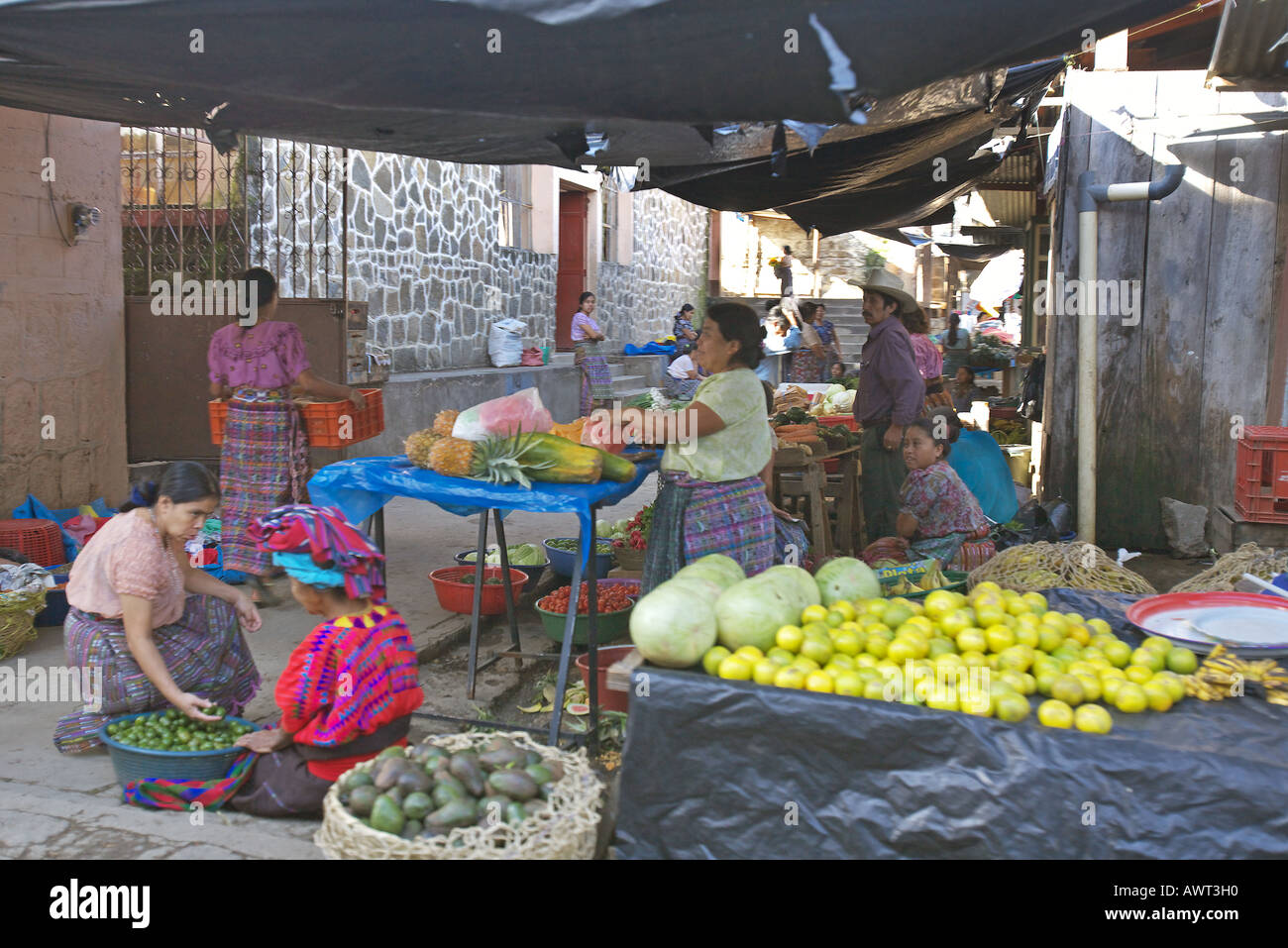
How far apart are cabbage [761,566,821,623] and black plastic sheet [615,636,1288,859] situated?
491 millimetres

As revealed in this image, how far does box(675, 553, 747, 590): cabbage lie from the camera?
3.32 metres

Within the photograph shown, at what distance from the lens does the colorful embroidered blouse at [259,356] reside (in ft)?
19.1

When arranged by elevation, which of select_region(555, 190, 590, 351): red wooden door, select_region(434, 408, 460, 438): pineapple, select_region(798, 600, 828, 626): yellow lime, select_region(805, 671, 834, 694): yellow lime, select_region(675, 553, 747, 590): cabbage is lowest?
select_region(805, 671, 834, 694): yellow lime

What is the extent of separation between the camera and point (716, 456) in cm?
420

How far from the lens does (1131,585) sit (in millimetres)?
4922

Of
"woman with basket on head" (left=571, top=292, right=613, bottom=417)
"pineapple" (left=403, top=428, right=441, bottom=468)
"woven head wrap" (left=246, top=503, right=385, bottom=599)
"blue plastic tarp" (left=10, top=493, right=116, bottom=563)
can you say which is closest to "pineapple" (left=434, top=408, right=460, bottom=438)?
"pineapple" (left=403, top=428, right=441, bottom=468)

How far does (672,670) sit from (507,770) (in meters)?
0.55

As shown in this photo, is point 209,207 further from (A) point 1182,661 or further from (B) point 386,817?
(A) point 1182,661

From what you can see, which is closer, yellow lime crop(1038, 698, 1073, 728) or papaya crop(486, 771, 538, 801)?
yellow lime crop(1038, 698, 1073, 728)

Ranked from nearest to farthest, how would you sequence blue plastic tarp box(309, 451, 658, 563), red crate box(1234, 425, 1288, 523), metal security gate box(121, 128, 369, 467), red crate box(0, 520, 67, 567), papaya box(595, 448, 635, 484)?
1. blue plastic tarp box(309, 451, 658, 563)
2. papaya box(595, 448, 635, 484)
3. red crate box(1234, 425, 1288, 523)
4. red crate box(0, 520, 67, 567)
5. metal security gate box(121, 128, 369, 467)

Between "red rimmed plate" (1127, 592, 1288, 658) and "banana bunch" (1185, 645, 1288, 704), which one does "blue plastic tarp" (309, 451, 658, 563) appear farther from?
"banana bunch" (1185, 645, 1288, 704)

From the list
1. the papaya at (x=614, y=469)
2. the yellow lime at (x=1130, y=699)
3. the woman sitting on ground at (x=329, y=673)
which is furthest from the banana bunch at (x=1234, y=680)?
the woman sitting on ground at (x=329, y=673)

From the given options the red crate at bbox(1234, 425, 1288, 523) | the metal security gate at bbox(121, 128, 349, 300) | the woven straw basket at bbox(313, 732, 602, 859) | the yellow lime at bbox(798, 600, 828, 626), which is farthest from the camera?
the metal security gate at bbox(121, 128, 349, 300)

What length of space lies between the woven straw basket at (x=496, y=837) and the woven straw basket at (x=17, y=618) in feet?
10.0
